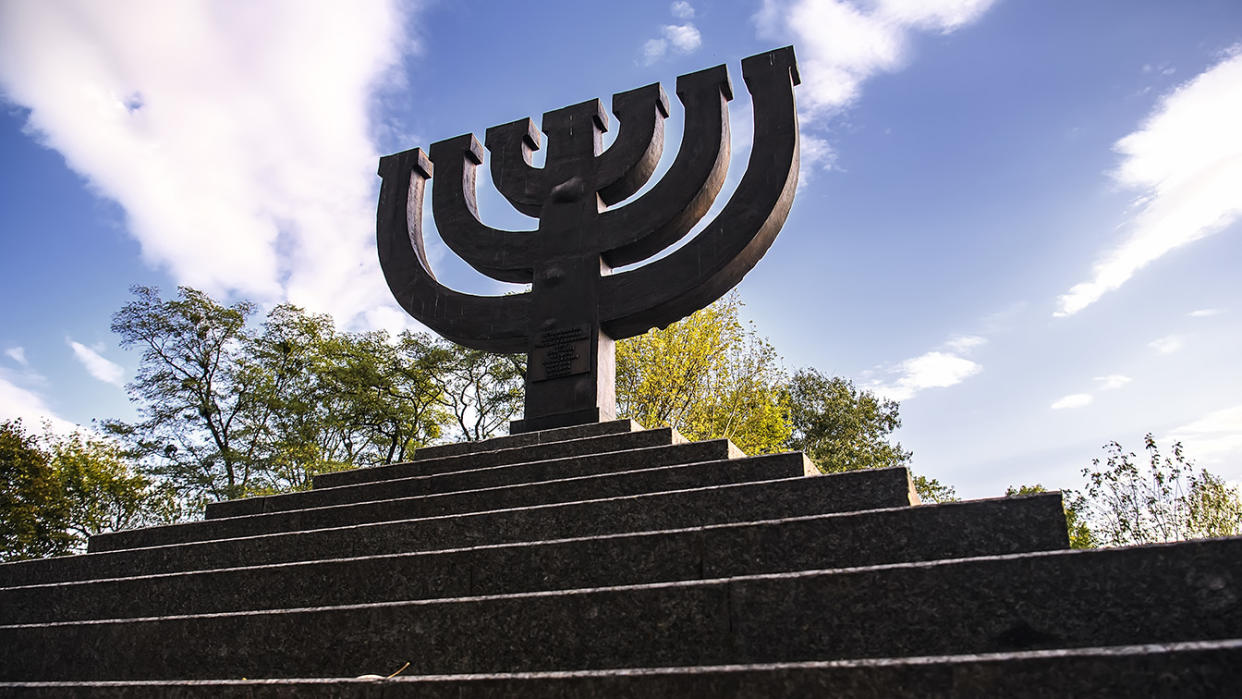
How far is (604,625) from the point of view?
2.39m

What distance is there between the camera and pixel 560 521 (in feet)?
11.2

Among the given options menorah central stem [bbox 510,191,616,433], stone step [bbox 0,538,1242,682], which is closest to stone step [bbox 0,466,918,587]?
stone step [bbox 0,538,1242,682]

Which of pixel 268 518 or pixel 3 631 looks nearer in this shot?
pixel 3 631

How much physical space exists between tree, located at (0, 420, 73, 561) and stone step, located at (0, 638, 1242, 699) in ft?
62.1

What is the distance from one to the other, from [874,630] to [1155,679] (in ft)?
2.37

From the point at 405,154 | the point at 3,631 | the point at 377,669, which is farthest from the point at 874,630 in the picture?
the point at 405,154

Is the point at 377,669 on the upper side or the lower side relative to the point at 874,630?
lower

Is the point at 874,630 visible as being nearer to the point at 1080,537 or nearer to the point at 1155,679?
the point at 1155,679

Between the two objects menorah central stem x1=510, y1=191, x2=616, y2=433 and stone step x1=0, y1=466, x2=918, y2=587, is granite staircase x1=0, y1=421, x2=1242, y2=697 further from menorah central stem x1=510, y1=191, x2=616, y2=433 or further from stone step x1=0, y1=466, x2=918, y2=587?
menorah central stem x1=510, y1=191, x2=616, y2=433

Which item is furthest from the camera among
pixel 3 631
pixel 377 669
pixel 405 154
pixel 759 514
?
pixel 405 154

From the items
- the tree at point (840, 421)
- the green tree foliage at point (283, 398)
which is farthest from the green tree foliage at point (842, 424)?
the green tree foliage at point (283, 398)

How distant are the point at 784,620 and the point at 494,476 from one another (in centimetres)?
258

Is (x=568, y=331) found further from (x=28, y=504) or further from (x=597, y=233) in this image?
(x=28, y=504)

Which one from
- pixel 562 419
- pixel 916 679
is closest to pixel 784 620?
pixel 916 679
